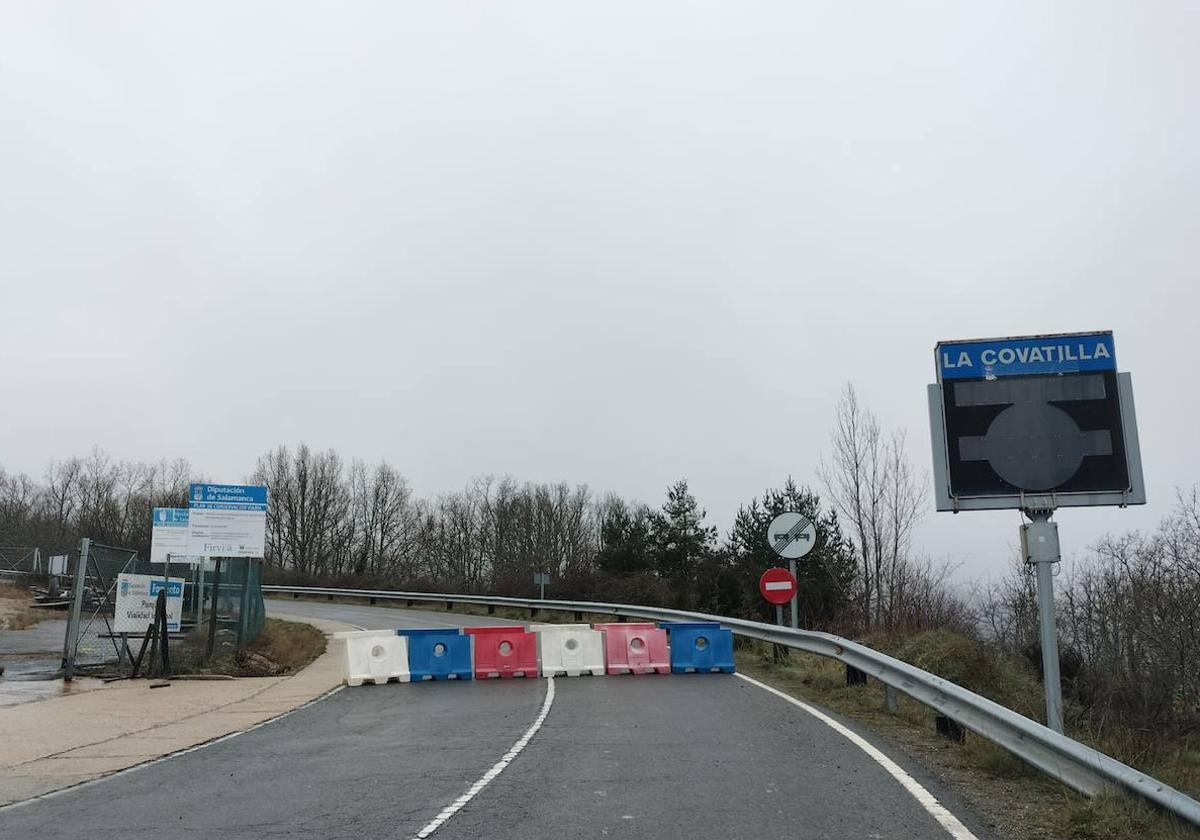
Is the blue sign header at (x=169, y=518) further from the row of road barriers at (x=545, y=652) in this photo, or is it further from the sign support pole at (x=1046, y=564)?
the sign support pole at (x=1046, y=564)

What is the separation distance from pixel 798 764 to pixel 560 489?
79702 mm

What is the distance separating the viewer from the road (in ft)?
20.0

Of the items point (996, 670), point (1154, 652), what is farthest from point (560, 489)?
point (996, 670)

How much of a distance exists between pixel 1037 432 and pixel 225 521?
607 inches

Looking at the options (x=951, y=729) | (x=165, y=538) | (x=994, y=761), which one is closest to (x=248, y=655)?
(x=165, y=538)

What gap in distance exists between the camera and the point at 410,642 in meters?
16.0

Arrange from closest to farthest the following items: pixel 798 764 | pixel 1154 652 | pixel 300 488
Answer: pixel 798 764, pixel 1154 652, pixel 300 488

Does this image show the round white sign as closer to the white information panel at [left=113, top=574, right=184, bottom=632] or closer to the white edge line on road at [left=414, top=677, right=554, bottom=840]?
the white edge line on road at [left=414, top=677, right=554, bottom=840]

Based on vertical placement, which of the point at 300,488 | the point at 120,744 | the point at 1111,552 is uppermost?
the point at 300,488

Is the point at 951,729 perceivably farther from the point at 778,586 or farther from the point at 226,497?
the point at 226,497

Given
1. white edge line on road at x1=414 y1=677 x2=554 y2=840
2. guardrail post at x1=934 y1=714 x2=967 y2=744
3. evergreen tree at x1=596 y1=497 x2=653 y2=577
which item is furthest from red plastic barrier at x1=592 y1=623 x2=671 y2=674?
Answer: evergreen tree at x1=596 y1=497 x2=653 y2=577

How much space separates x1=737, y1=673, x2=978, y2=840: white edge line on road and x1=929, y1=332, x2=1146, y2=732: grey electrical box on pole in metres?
1.98

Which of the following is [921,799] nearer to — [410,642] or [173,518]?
[410,642]

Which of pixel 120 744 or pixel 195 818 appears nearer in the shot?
Result: pixel 195 818
